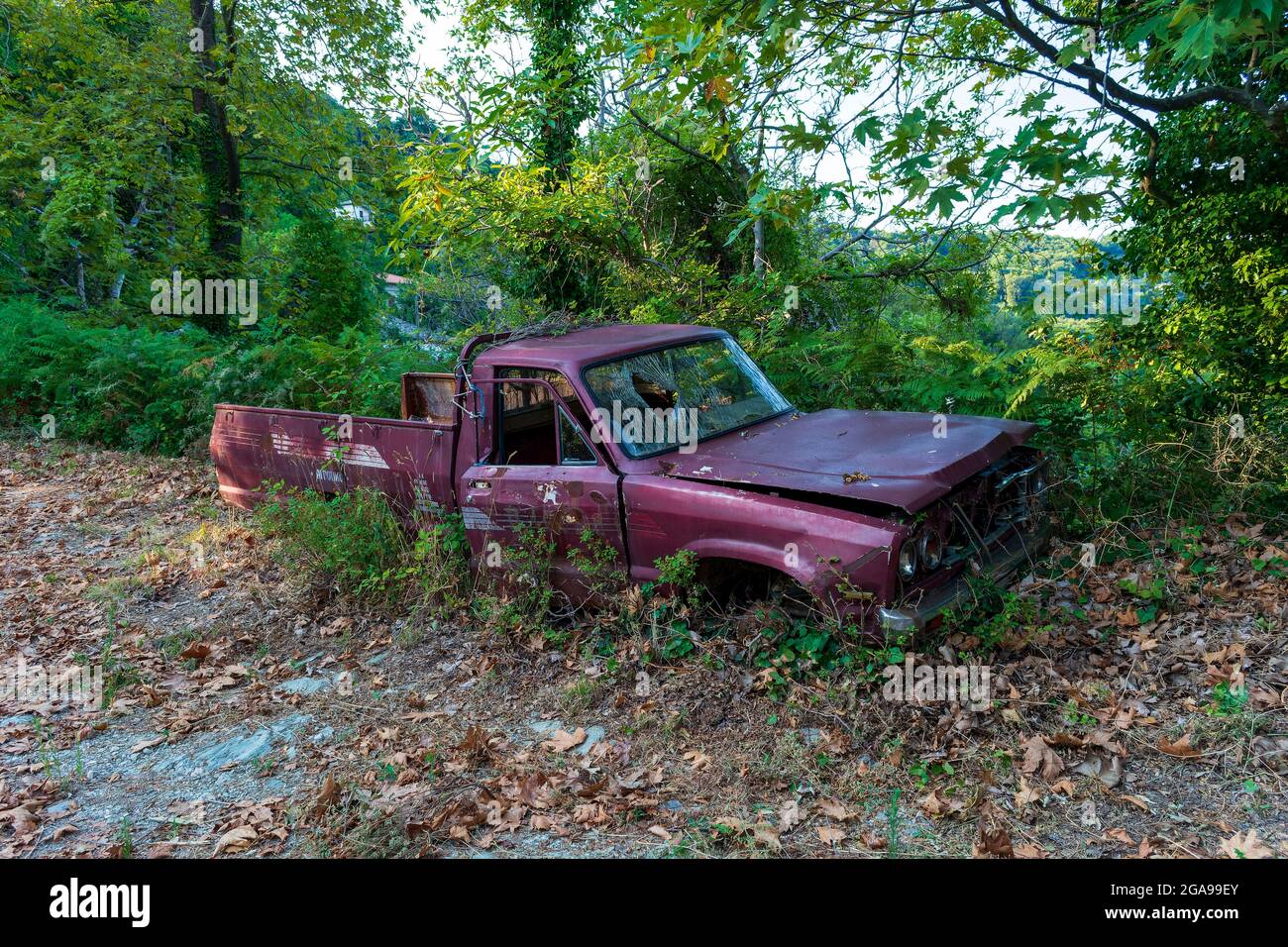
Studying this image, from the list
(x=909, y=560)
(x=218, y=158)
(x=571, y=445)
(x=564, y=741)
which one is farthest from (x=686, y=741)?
(x=218, y=158)

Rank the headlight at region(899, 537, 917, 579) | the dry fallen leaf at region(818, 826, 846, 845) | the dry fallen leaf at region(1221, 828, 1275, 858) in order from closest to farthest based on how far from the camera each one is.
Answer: the dry fallen leaf at region(1221, 828, 1275, 858) → the dry fallen leaf at region(818, 826, 846, 845) → the headlight at region(899, 537, 917, 579)

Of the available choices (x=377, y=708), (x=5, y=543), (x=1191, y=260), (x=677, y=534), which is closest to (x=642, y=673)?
(x=677, y=534)

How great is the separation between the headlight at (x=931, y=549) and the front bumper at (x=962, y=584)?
13 cm

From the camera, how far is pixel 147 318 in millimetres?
15750

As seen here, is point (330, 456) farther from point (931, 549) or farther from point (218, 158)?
point (218, 158)

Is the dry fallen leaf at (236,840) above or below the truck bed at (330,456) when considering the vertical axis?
below

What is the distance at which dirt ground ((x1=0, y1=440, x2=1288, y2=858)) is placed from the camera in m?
3.43

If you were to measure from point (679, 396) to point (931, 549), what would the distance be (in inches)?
73.1

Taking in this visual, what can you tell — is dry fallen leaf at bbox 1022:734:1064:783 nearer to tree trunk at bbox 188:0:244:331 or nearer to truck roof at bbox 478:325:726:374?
truck roof at bbox 478:325:726:374

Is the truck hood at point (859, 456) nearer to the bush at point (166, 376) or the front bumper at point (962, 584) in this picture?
the front bumper at point (962, 584)

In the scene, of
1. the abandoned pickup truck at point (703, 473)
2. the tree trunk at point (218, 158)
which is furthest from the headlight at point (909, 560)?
the tree trunk at point (218, 158)

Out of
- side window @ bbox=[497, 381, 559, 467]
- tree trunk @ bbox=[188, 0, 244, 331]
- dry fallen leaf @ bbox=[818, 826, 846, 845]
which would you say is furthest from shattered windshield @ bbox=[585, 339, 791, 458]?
tree trunk @ bbox=[188, 0, 244, 331]

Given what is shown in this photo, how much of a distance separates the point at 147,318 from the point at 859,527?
1599 centimetres

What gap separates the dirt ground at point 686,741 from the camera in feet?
11.2
